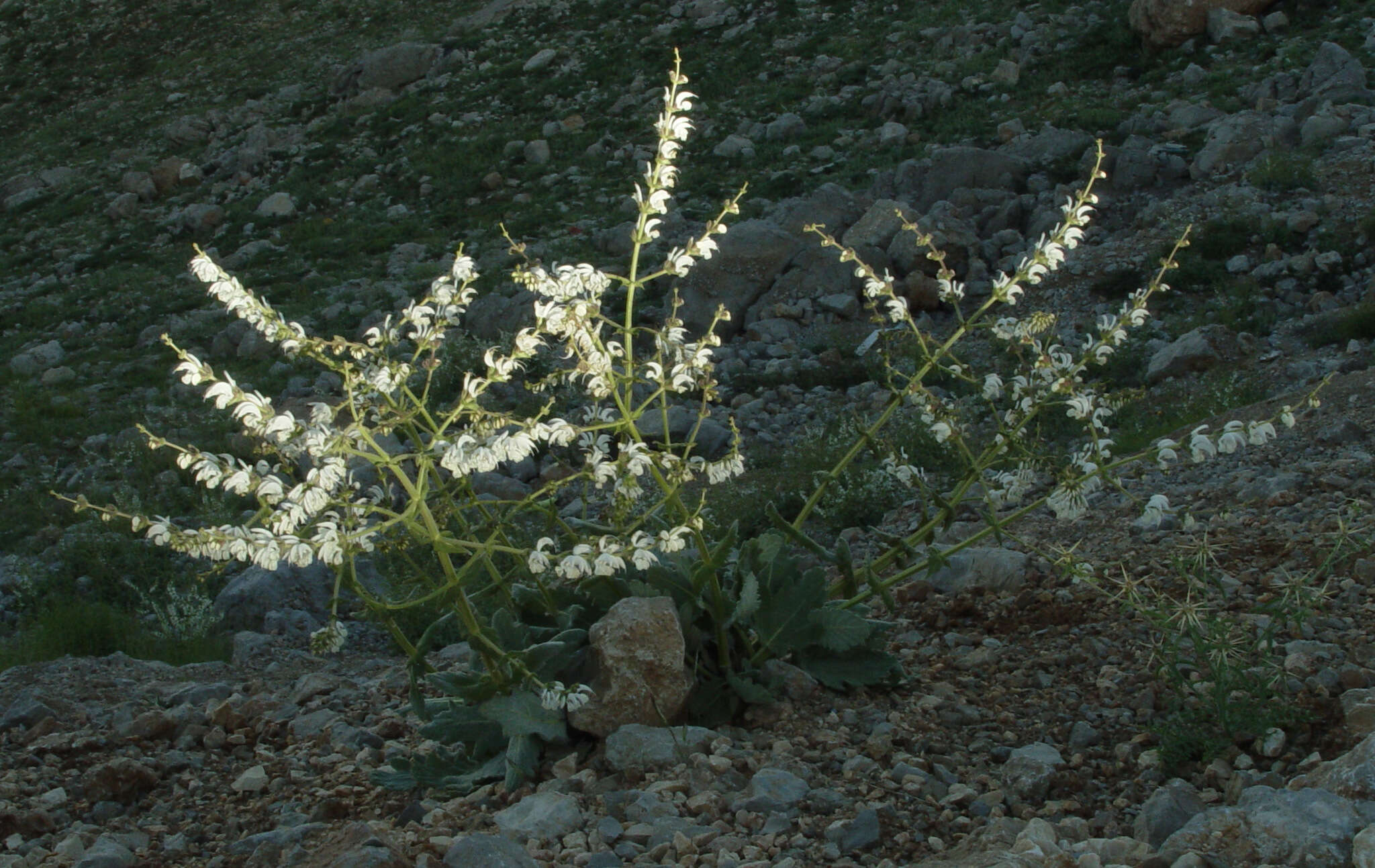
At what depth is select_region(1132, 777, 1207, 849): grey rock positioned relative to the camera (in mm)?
2623

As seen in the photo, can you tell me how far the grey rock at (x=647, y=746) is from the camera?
324 cm

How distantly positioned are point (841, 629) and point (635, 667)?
0.66 metres

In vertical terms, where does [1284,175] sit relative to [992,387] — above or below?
below

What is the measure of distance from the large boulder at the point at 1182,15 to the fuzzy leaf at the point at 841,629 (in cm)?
1275

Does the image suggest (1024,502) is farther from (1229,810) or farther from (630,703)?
(1229,810)

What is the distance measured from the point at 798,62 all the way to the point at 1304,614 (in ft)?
49.4

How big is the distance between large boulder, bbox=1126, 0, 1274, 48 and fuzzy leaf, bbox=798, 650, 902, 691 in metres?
12.7

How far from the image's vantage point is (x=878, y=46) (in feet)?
54.4

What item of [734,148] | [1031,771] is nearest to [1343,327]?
[1031,771]

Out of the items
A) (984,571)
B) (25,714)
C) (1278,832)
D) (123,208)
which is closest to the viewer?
(1278,832)

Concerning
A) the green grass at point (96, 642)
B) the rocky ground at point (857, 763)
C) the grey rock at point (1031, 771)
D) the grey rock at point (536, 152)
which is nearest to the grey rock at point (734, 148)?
the grey rock at point (536, 152)

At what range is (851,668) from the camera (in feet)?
12.0

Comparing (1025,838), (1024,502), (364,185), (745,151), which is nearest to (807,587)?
(1025,838)

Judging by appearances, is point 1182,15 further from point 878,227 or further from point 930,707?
point 930,707
